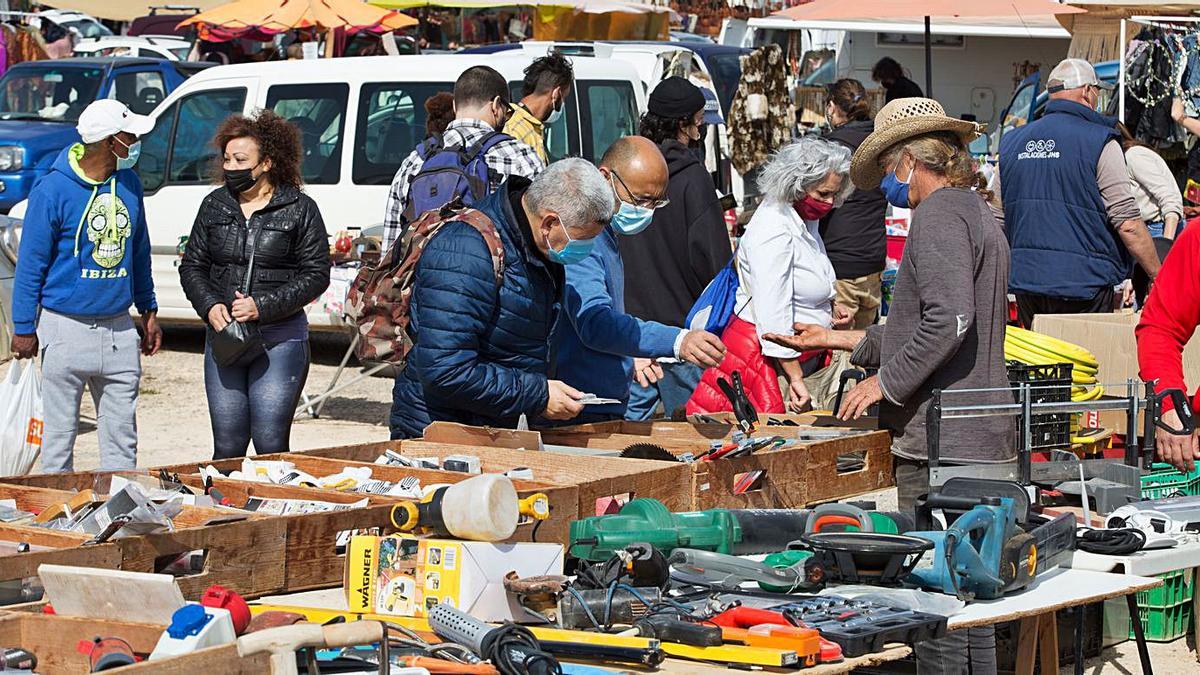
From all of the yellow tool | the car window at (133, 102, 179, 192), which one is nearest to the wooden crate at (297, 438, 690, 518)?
the yellow tool

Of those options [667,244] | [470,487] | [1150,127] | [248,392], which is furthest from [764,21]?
[470,487]

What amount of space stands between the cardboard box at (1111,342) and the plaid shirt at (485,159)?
7.88ft

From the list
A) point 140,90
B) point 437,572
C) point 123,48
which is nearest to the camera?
point 437,572

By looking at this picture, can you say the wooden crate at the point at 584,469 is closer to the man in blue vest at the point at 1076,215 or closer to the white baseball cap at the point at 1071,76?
the man in blue vest at the point at 1076,215

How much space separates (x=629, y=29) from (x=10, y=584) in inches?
833

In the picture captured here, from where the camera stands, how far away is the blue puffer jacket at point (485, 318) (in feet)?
Answer: 15.5

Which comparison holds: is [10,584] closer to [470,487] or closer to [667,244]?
[470,487]

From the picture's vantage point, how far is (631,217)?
18.5 ft

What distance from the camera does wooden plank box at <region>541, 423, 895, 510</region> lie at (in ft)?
15.6

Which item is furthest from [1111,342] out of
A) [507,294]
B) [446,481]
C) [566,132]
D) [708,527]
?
[566,132]

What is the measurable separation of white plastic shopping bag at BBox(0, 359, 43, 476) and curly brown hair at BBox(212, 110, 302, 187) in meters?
1.19

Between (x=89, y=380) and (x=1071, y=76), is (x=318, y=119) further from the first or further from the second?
(x=1071, y=76)

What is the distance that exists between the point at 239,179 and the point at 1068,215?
13.1 ft

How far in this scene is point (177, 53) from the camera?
22.8 m
